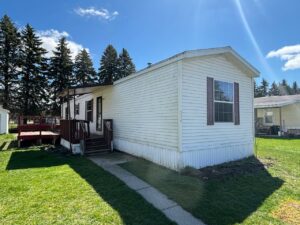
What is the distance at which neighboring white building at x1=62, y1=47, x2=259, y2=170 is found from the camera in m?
6.87

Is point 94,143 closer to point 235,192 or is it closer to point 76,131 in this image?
point 76,131

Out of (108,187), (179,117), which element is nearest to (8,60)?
(179,117)

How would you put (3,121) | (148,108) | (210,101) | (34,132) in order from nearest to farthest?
(210,101)
(148,108)
(34,132)
(3,121)

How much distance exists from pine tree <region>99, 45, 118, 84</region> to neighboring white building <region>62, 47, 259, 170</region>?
94.1ft

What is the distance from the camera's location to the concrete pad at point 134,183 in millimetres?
5401

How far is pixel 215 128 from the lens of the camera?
25.4 ft

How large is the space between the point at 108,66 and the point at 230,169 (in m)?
33.7

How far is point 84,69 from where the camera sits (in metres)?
35.6

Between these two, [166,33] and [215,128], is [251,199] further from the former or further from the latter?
[166,33]

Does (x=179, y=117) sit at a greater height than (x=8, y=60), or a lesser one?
lesser

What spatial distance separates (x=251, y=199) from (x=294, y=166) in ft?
13.7

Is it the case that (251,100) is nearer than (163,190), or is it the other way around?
(163,190)

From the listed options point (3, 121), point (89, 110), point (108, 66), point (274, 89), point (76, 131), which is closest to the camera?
point (76, 131)

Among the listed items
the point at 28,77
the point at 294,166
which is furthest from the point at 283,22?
the point at 28,77
